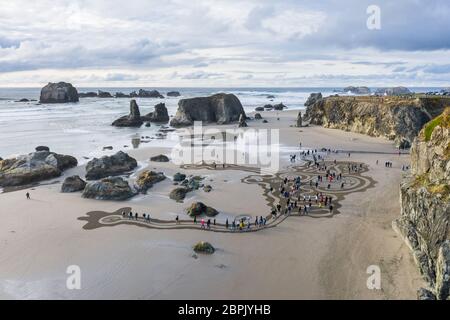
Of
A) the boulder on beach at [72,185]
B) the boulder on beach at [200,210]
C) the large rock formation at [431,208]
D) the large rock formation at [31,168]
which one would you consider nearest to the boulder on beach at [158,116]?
the large rock formation at [31,168]

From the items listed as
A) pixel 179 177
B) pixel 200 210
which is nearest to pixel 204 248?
pixel 200 210

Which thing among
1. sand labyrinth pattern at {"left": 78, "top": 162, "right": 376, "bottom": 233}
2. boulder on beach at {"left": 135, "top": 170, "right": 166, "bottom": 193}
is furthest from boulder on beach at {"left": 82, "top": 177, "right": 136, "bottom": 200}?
sand labyrinth pattern at {"left": 78, "top": 162, "right": 376, "bottom": 233}

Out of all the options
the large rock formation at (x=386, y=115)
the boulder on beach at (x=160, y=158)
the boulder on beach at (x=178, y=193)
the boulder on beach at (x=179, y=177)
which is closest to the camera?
the boulder on beach at (x=178, y=193)

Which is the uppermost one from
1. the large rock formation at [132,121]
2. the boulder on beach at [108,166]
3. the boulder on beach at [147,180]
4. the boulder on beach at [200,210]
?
the large rock formation at [132,121]

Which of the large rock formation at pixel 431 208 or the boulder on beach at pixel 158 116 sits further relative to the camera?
the boulder on beach at pixel 158 116

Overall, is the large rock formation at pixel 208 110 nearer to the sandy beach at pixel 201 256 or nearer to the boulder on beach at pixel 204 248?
the sandy beach at pixel 201 256

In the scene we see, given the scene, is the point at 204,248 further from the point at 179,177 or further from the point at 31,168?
the point at 31,168

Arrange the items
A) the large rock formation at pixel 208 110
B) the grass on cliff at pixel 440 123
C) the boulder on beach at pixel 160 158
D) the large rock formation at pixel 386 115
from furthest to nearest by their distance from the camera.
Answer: the large rock formation at pixel 208 110, the large rock formation at pixel 386 115, the boulder on beach at pixel 160 158, the grass on cliff at pixel 440 123
